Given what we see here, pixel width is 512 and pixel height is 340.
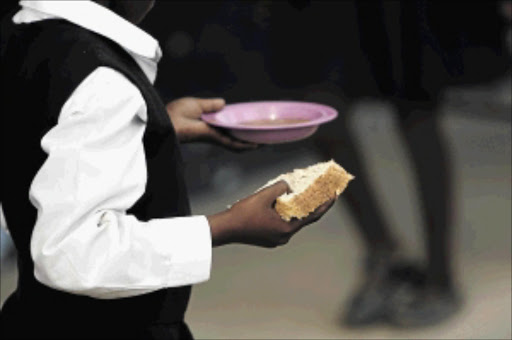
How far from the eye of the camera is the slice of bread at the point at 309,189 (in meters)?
0.59

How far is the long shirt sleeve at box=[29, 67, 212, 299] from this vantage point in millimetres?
504

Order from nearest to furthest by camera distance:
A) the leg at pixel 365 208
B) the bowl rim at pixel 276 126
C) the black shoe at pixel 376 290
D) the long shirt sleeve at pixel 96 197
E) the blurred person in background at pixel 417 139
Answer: the long shirt sleeve at pixel 96 197 < the bowl rim at pixel 276 126 < the blurred person in background at pixel 417 139 < the black shoe at pixel 376 290 < the leg at pixel 365 208

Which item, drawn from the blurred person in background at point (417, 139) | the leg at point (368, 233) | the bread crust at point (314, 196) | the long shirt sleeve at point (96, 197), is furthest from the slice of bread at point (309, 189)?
the leg at point (368, 233)

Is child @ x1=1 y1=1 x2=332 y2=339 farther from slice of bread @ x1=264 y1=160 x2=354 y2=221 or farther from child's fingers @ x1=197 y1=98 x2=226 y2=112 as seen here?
child's fingers @ x1=197 y1=98 x2=226 y2=112

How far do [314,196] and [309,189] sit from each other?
11 millimetres

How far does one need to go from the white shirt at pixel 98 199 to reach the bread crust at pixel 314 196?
0.27 feet

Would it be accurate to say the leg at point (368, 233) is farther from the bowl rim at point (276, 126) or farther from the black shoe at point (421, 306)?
the bowl rim at point (276, 126)

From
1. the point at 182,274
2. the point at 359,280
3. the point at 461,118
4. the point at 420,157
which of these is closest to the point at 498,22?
the point at 420,157

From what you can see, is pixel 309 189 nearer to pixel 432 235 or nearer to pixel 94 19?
pixel 94 19

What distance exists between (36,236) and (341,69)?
1.01 metres

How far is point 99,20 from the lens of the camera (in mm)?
562

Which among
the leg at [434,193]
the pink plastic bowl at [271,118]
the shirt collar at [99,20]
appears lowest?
the leg at [434,193]

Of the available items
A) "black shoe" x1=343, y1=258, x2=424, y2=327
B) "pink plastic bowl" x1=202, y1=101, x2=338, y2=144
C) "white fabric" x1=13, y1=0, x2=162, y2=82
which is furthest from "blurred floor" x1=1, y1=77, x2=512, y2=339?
"white fabric" x1=13, y1=0, x2=162, y2=82

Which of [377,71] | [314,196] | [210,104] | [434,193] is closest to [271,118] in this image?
[210,104]
